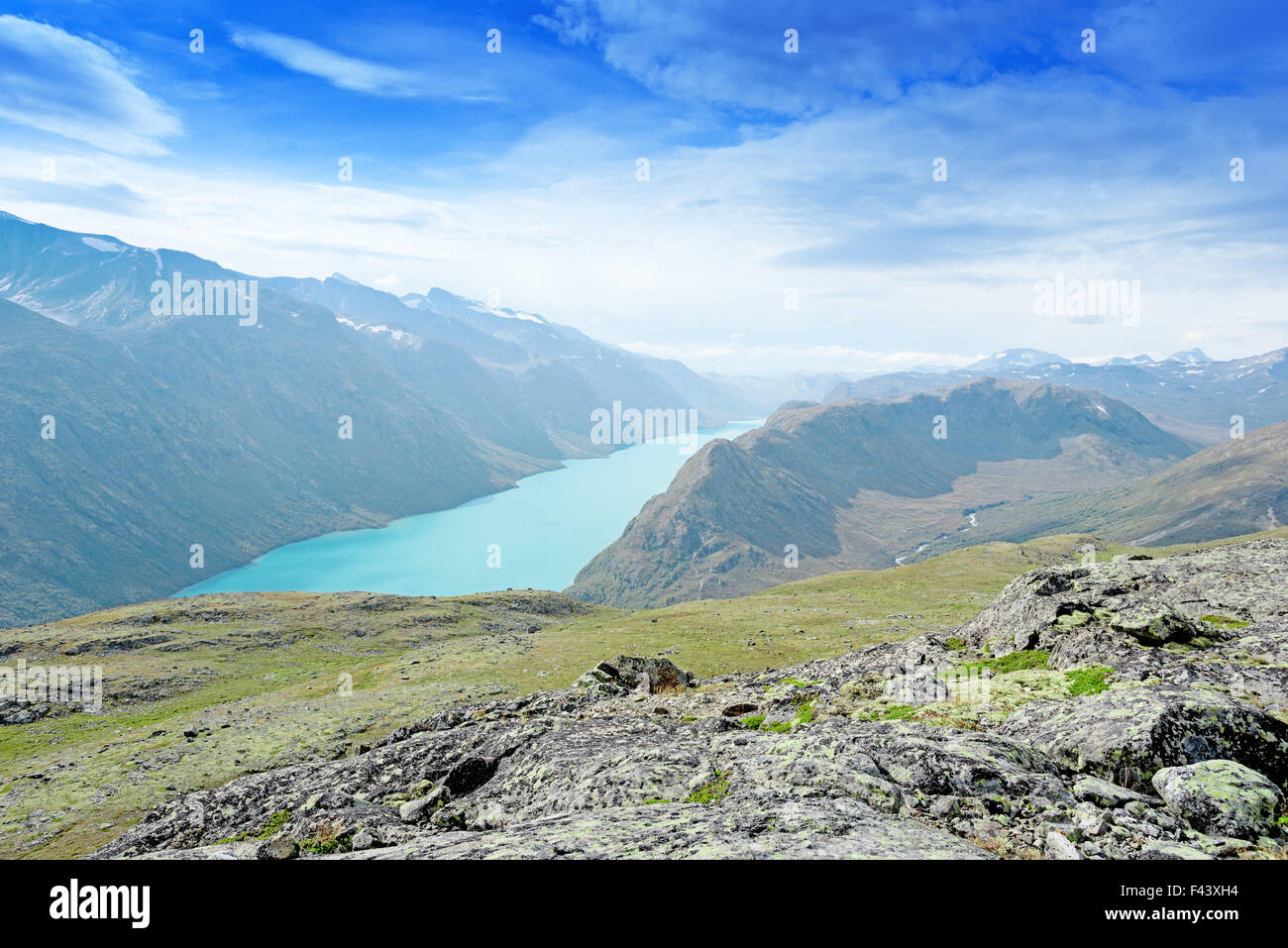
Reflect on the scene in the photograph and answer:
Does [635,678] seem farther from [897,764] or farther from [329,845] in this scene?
[897,764]

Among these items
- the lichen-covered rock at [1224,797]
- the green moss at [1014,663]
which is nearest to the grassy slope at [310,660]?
the green moss at [1014,663]

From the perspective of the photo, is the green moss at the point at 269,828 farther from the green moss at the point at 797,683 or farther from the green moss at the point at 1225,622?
the green moss at the point at 1225,622

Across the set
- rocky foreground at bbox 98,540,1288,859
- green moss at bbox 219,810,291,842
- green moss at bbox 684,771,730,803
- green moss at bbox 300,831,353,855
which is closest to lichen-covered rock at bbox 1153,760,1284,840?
rocky foreground at bbox 98,540,1288,859

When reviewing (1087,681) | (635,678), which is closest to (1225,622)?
(1087,681)

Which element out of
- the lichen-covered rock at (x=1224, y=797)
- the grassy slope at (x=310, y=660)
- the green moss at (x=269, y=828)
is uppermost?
the lichen-covered rock at (x=1224, y=797)

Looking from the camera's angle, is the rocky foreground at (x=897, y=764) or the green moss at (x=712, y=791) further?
the green moss at (x=712, y=791)
